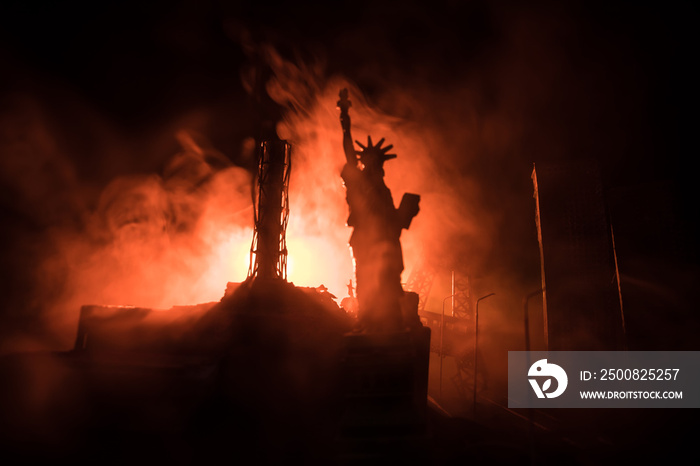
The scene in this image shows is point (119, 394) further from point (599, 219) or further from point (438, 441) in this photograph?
point (599, 219)

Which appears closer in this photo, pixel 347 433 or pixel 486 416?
pixel 347 433

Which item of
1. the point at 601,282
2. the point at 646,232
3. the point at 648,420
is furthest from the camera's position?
the point at 601,282

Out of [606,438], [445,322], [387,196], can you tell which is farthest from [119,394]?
[445,322]

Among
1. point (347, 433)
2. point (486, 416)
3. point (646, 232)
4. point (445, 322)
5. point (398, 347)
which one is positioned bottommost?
point (486, 416)

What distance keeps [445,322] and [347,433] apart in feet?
78.7

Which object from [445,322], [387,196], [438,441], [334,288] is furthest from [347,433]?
[445,322]

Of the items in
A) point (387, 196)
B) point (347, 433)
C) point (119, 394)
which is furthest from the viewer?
point (119, 394)

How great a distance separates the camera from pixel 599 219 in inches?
728

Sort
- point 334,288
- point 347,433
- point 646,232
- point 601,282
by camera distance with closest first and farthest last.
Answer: point 347,433 → point 646,232 → point 601,282 → point 334,288

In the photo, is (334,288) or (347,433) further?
(334,288)

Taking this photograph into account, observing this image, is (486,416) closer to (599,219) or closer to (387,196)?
(599,219)

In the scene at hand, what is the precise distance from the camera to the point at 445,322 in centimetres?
3083

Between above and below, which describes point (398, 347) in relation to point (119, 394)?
above

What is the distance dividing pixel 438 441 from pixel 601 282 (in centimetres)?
1212
